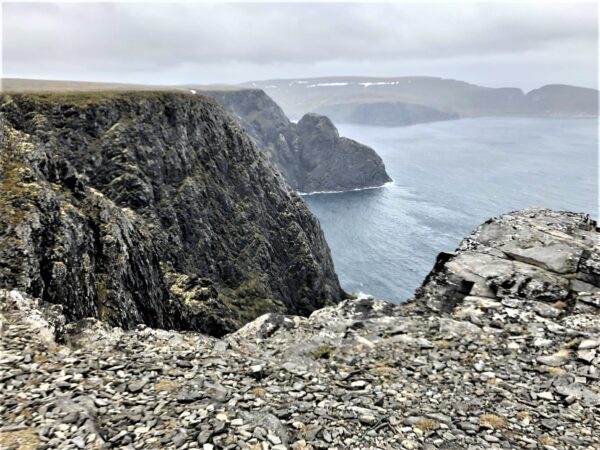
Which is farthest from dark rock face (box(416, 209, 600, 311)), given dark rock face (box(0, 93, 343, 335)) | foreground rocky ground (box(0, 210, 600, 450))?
dark rock face (box(0, 93, 343, 335))

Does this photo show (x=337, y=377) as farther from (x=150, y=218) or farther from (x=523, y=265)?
(x=150, y=218)

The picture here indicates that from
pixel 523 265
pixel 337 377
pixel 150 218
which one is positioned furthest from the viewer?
pixel 150 218

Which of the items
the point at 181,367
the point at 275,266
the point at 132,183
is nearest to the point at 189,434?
the point at 181,367

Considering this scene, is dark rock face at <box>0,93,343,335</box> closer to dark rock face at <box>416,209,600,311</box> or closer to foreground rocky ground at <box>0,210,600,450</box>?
foreground rocky ground at <box>0,210,600,450</box>

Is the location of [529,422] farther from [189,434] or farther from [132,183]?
[132,183]

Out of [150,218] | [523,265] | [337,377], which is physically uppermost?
[523,265]

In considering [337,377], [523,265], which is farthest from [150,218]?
[337,377]
